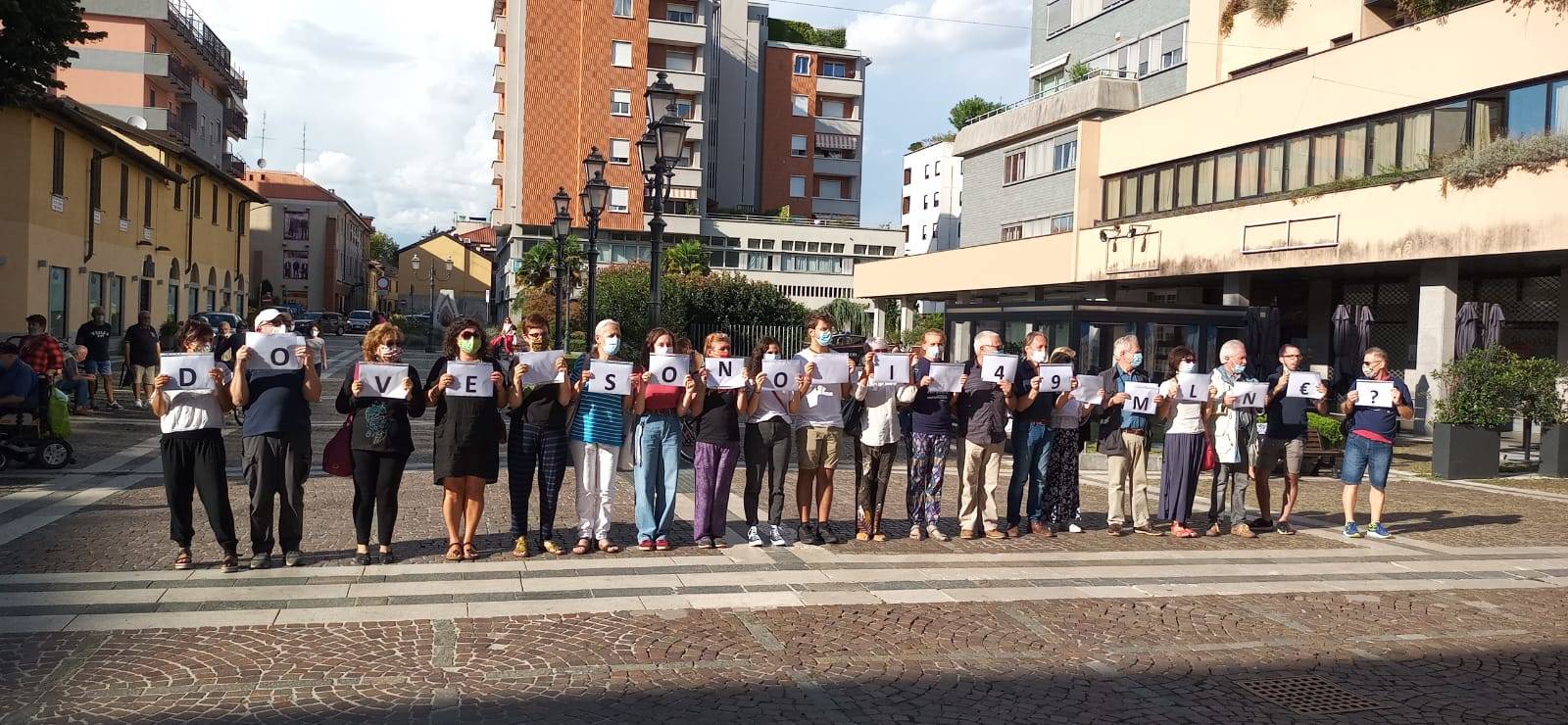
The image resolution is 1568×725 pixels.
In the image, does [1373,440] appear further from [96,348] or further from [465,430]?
[96,348]

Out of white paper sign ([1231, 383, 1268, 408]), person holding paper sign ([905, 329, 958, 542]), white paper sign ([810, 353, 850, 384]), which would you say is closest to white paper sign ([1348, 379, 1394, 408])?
white paper sign ([1231, 383, 1268, 408])

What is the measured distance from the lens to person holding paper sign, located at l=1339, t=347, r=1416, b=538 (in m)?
11.0

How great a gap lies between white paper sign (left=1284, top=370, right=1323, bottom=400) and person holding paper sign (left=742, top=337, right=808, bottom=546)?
15.8 ft

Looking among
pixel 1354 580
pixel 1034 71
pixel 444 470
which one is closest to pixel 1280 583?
pixel 1354 580

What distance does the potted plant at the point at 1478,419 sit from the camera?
17.0 m

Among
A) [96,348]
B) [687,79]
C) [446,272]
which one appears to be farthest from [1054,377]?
[446,272]

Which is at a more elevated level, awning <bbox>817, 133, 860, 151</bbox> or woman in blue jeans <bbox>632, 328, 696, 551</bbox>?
awning <bbox>817, 133, 860, 151</bbox>

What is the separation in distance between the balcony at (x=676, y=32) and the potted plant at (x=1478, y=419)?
51.4 m

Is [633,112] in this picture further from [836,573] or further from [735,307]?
[836,573]

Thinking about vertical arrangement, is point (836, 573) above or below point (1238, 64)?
below

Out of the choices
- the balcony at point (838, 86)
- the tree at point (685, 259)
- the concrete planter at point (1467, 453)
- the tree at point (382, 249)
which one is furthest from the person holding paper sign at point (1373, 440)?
the tree at point (382, 249)

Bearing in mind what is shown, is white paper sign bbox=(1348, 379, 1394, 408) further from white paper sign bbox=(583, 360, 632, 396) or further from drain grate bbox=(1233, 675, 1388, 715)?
white paper sign bbox=(583, 360, 632, 396)

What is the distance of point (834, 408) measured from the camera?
389 inches

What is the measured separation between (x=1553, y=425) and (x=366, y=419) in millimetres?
16751
